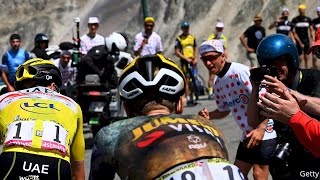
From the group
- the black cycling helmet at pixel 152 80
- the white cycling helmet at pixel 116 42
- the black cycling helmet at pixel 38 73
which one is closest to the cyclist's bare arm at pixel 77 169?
the black cycling helmet at pixel 38 73

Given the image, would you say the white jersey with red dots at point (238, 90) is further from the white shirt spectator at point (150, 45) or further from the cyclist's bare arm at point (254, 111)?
the white shirt spectator at point (150, 45)

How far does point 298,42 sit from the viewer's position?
1922 centimetres

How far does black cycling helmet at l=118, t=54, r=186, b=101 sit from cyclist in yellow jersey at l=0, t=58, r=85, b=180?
4.51ft

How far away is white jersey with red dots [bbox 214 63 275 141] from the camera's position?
714cm

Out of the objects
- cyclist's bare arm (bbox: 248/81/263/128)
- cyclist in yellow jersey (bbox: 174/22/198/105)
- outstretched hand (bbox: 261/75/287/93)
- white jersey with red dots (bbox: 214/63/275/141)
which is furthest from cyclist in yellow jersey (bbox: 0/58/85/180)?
cyclist in yellow jersey (bbox: 174/22/198/105)

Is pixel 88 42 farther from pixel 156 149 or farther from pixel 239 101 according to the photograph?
pixel 156 149

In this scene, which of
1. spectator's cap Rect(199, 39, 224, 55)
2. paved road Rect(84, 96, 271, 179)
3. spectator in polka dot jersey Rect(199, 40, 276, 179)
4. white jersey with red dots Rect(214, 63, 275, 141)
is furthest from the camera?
paved road Rect(84, 96, 271, 179)

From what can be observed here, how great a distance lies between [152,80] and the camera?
3.44m

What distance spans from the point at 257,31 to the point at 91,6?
2248 centimetres

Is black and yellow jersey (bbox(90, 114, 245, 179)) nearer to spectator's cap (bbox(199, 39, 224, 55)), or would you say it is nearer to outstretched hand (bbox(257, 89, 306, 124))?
outstretched hand (bbox(257, 89, 306, 124))

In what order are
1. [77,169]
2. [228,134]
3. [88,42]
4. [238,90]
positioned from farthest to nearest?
Answer: 1. [88,42]
2. [228,134]
3. [238,90]
4. [77,169]

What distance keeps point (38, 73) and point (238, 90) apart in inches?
99.2

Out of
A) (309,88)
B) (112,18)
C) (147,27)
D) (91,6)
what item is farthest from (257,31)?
(91,6)

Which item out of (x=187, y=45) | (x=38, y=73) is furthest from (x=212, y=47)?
(x=187, y=45)
